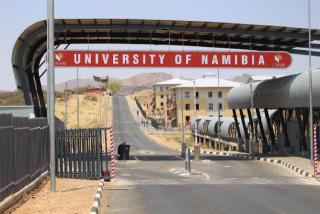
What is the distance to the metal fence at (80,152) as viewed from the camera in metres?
23.5

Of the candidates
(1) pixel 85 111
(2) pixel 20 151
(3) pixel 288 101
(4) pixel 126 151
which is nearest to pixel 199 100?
(1) pixel 85 111

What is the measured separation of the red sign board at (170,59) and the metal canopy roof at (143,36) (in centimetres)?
156

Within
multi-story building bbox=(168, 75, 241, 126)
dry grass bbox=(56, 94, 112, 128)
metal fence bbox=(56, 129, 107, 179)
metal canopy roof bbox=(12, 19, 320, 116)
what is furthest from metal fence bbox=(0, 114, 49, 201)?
multi-story building bbox=(168, 75, 241, 126)

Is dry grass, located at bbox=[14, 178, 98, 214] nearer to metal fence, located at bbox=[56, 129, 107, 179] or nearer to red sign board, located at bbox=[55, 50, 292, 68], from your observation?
metal fence, located at bbox=[56, 129, 107, 179]

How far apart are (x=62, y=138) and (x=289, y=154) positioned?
23.2 meters

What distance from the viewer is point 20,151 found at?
1630 cm

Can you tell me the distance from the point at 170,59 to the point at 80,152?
47.1ft

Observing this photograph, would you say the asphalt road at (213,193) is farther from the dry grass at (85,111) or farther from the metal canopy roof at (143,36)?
the dry grass at (85,111)

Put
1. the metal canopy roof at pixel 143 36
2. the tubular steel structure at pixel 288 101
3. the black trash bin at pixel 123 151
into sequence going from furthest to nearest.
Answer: the black trash bin at pixel 123 151, the metal canopy roof at pixel 143 36, the tubular steel structure at pixel 288 101

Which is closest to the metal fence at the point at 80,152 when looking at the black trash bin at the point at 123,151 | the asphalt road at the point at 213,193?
the asphalt road at the point at 213,193

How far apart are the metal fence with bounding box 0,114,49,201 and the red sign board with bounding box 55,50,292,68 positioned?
1430cm

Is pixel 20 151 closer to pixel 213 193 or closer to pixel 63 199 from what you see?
pixel 63 199

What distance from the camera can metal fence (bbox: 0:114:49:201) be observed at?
46.0ft

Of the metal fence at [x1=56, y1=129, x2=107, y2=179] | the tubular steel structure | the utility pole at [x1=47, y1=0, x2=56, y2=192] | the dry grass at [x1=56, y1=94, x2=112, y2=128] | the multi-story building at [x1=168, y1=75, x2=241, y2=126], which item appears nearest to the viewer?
the utility pole at [x1=47, y1=0, x2=56, y2=192]
